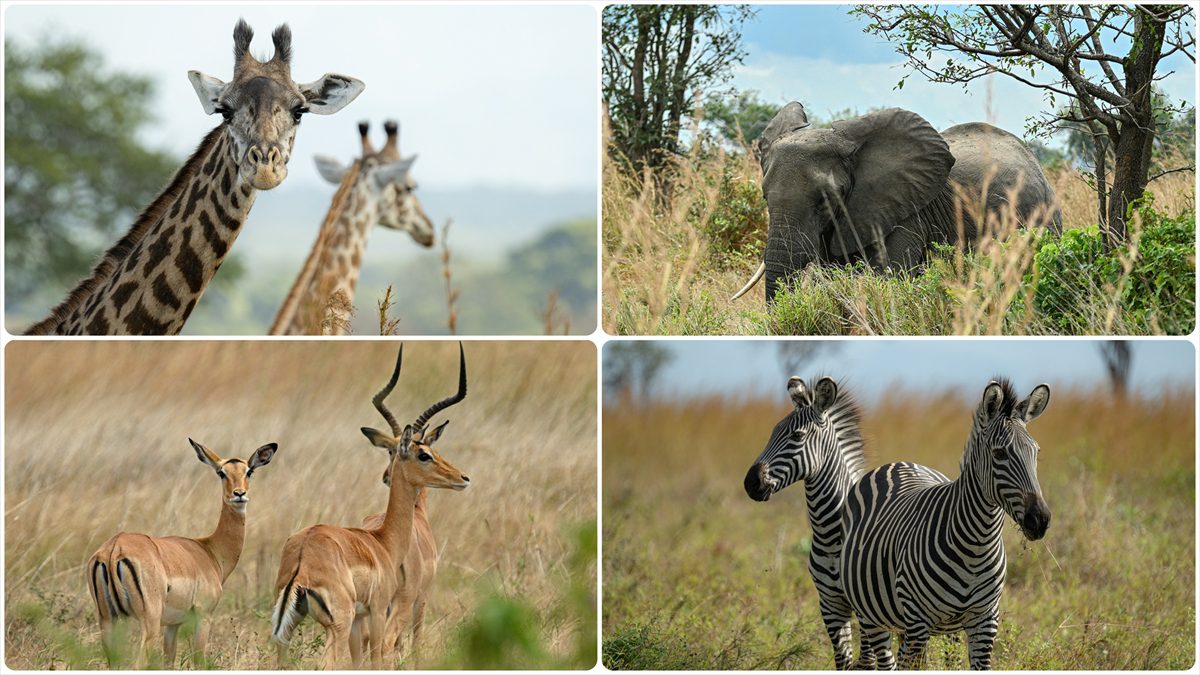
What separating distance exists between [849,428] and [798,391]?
393 millimetres

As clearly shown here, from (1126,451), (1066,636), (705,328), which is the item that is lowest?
(1066,636)

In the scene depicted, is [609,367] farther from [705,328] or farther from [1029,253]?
[1029,253]

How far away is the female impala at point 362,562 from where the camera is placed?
4.39 meters

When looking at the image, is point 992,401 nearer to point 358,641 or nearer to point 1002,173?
point 358,641

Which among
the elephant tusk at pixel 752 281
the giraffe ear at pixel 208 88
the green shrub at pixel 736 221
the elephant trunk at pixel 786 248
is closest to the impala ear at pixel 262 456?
the giraffe ear at pixel 208 88

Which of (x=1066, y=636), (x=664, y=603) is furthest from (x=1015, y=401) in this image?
(x=664, y=603)

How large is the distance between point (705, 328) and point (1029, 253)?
1563 millimetres

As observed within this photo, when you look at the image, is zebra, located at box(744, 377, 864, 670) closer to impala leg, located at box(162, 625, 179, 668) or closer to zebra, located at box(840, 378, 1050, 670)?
zebra, located at box(840, 378, 1050, 670)

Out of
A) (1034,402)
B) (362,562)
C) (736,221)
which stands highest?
(736,221)

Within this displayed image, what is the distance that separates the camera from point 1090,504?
7961mm

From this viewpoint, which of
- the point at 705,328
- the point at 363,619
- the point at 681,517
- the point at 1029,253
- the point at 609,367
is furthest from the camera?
the point at 609,367

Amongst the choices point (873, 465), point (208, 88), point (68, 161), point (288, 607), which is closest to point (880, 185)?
point (873, 465)

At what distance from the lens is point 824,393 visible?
185 inches

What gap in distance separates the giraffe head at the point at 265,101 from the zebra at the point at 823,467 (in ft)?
6.70
